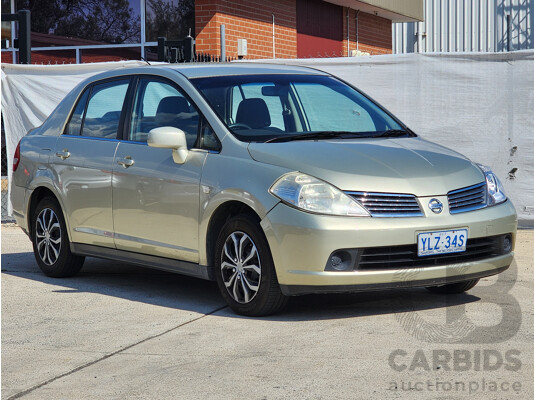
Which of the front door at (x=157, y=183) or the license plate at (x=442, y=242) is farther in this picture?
the front door at (x=157, y=183)

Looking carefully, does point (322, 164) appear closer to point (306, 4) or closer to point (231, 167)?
point (231, 167)

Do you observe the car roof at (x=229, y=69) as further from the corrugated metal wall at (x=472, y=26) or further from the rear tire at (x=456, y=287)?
the corrugated metal wall at (x=472, y=26)

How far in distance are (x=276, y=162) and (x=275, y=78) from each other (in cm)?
142

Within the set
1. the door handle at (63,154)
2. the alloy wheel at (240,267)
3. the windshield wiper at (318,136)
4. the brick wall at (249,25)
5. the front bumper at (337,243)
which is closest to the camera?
the front bumper at (337,243)

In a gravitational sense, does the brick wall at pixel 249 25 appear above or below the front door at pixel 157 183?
above

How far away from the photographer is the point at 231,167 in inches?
264

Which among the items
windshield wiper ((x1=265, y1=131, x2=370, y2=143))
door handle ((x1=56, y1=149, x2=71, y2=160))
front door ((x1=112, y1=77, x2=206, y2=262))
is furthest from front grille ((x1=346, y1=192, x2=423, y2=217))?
door handle ((x1=56, y1=149, x2=71, y2=160))

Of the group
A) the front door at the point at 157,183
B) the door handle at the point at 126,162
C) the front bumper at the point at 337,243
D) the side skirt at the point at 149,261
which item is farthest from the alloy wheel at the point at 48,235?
the front bumper at the point at 337,243

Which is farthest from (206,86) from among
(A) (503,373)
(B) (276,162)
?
(A) (503,373)

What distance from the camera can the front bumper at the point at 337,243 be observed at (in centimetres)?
616

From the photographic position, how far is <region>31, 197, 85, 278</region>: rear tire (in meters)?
8.41

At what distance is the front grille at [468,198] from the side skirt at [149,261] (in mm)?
1721

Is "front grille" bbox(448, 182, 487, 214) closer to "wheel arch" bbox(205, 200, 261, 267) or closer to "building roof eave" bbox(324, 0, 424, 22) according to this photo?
"wheel arch" bbox(205, 200, 261, 267)

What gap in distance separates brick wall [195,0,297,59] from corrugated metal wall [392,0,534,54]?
35.2 feet
